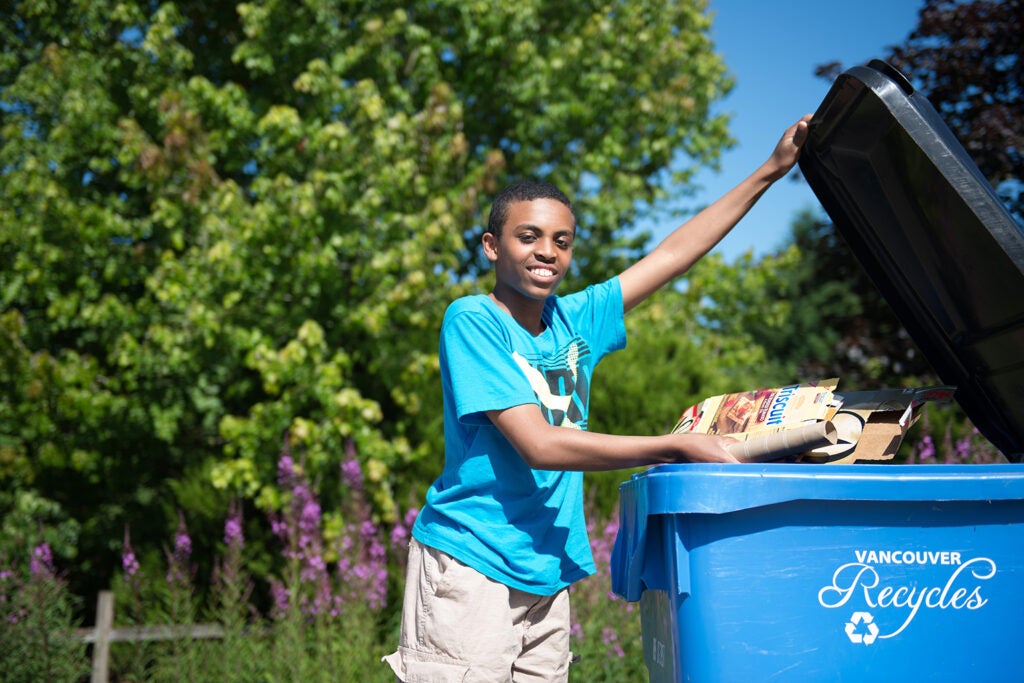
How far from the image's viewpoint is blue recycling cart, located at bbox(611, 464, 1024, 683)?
5.60ft

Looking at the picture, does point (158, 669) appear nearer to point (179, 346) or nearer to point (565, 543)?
point (179, 346)

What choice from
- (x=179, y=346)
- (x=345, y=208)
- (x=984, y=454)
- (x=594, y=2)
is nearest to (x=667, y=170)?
(x=594, y=2)

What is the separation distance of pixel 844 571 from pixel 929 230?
3.22ft

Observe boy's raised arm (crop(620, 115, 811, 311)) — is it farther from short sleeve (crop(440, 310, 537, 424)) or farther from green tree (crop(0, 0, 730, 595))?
green tree (crop(0, 0, 730, 595))

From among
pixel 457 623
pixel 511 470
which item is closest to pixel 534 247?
pixel 511 470

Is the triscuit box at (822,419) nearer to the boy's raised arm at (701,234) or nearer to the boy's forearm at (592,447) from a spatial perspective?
the boy's forearm at (592,447)

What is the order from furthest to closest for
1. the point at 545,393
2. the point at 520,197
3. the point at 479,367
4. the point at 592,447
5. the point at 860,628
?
the point at 520,197, the point at 545,393, the point at 479,367, the point at 592,447, the point at 860,628

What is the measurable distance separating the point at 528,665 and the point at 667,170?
27.7 feet

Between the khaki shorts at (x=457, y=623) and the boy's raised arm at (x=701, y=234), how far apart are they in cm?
93

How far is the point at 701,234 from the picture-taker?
2.53 metres

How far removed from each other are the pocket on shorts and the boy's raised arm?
1.10 m

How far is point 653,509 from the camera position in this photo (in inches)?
70.2

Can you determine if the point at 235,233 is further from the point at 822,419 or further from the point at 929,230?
the point at 822,419

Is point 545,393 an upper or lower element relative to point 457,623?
upper
